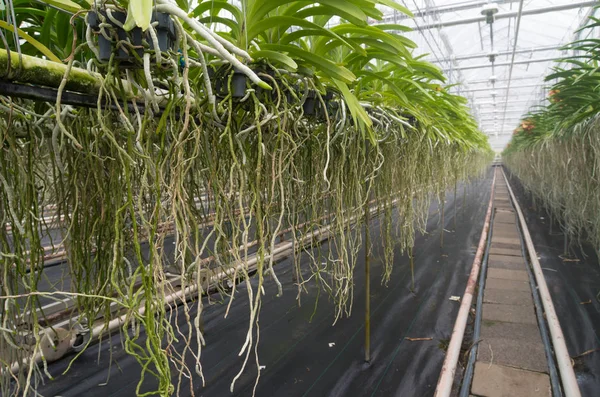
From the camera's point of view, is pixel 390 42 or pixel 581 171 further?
pixel 581 171

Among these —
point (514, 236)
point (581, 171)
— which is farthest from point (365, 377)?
point (514, 236)

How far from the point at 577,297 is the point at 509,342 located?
92 cm

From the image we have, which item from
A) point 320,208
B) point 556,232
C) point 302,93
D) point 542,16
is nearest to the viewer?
point 302,93

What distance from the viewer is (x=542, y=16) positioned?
7.17 m

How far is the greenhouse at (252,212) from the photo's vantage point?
496 mm

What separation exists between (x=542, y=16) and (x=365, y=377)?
28.4 feet

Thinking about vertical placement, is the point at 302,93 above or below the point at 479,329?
Result: above

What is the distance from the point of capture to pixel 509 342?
5.90 ft

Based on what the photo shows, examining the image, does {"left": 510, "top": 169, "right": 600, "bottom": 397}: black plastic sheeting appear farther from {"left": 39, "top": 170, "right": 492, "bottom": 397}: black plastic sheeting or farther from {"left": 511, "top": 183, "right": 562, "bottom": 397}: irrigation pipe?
{"left": 39, "top": 170, "right": 492, "bottom": 397}: black plastic sheeting

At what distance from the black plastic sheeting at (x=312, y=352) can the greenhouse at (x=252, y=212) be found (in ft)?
0.04

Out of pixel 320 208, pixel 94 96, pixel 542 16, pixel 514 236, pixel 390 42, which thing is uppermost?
pixel 542 16

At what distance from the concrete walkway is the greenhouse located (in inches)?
0.5

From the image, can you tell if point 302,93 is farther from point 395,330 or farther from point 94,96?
point 395,330

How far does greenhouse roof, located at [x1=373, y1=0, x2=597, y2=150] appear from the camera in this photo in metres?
4.91
